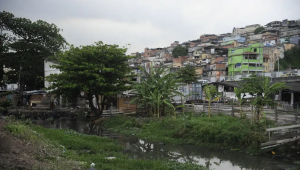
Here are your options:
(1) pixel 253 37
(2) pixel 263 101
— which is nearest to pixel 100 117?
(2) pixel 263 101

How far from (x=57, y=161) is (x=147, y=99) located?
13.8 meters

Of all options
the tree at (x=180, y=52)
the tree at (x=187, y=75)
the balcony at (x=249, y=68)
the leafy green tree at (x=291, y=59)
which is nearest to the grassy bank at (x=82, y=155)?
the tree at (x=187, y=75)

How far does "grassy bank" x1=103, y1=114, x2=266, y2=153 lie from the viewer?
1325 cm

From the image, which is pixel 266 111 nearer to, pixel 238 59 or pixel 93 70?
pixel 93 70

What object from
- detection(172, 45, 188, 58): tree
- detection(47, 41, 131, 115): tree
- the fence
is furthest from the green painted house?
detection(172, 45, 188, 58): tree

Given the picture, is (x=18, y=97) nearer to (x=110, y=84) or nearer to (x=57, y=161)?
(x=110, y=84)

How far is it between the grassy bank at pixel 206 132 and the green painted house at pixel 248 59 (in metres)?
31.9

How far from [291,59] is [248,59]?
13051mm

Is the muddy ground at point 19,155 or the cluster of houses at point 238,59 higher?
the cluster of houses at point 238,59

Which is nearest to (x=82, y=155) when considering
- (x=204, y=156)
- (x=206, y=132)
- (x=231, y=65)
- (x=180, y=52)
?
(x=204, y=156)

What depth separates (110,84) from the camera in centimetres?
2177

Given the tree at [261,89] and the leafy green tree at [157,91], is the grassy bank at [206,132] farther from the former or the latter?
the leafy green tree at [157,91]

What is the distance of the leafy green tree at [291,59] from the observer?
5203 centimetres

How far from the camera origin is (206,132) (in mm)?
14750
